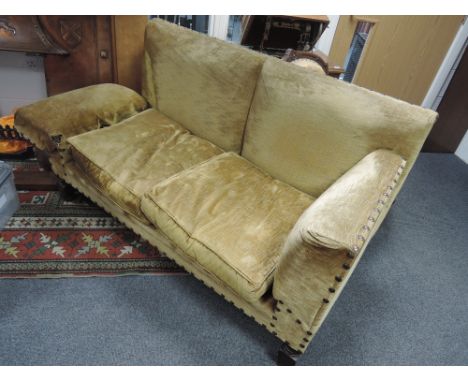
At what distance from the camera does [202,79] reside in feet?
4.69

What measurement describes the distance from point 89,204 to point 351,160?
126 cm

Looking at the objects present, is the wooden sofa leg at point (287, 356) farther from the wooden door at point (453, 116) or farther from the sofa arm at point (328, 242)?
the wooden door at point (453, 116)

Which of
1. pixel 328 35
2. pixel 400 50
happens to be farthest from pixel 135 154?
pixel 400 50

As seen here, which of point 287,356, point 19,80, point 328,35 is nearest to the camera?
point 287,356

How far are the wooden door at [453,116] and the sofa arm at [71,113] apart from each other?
2.39 meters

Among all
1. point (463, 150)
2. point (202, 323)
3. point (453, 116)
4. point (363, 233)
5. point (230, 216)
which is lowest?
point (202, 323)

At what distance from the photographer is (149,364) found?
1065 millimetres

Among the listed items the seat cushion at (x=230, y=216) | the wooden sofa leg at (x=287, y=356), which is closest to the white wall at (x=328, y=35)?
the seat cushion at (x=230, y=216)

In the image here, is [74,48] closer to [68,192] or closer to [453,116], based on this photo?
[68,192]

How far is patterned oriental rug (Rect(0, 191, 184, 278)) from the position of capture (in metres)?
1.31

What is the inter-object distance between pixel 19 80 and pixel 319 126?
6.07 feet

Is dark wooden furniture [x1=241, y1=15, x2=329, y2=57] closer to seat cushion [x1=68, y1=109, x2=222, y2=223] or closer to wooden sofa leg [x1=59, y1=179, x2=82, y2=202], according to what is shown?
seat cushion [x1=68, y1=109, x2=222, y2=223]
